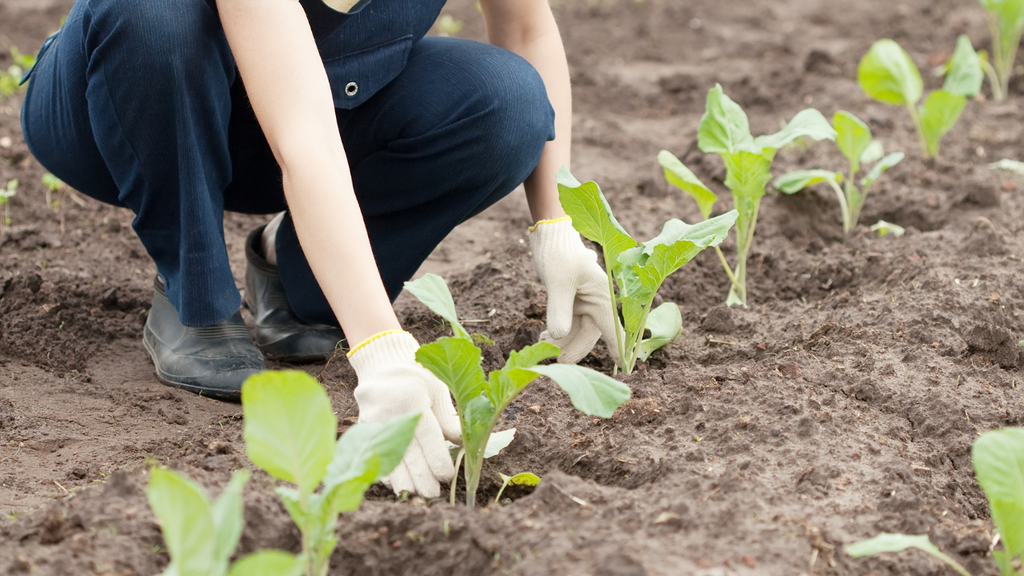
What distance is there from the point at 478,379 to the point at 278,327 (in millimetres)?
945

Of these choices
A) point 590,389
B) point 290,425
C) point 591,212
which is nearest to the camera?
point 290,425

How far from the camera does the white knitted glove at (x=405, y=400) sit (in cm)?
135

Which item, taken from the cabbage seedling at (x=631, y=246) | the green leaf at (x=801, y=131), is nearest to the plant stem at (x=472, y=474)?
the cabbage seedling at (x=631, y=246)

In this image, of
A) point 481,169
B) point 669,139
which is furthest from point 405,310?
point 669,139

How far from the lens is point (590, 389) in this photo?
1.16 m

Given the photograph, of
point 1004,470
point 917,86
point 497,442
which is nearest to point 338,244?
point 497,442

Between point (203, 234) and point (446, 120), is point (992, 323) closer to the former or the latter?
point (446, 120)

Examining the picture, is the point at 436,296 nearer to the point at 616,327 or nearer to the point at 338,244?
the point at 338,244

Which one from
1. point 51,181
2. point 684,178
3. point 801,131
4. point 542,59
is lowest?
point 51,181

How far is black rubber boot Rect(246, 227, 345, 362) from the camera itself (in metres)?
2.07

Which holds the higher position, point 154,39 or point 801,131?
point 154,39

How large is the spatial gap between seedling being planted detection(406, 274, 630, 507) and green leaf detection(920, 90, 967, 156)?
6.79ft

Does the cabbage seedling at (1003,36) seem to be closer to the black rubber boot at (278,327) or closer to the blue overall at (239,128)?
the blue overall at (239,128)

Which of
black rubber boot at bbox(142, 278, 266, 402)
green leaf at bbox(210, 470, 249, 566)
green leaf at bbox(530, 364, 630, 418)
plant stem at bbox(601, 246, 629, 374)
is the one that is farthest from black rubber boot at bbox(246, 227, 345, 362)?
green leaf at bbox(210, 470, 249, 566)
